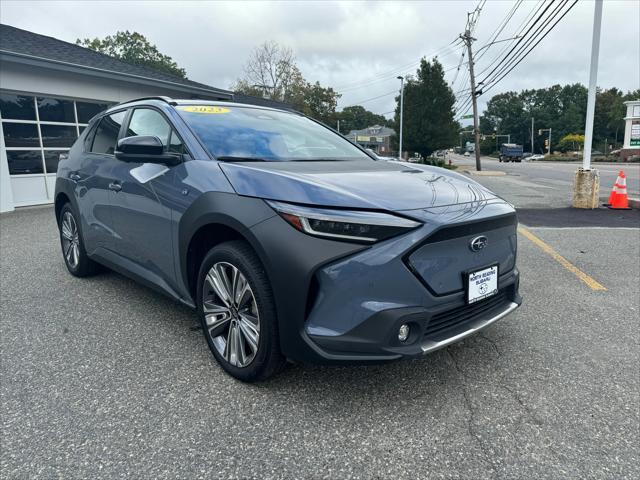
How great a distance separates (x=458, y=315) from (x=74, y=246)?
3904 mm

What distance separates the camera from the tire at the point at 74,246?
439 centimetres

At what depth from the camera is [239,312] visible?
8.17 ft

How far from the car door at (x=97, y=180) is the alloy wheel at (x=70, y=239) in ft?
1.24

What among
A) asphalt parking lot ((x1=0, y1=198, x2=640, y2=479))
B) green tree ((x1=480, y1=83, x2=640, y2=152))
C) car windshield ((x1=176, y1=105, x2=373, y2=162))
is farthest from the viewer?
green tree ((x1=480, y1=83, x2=640, y2=152))

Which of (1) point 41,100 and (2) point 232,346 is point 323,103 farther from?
(2) point 232,346

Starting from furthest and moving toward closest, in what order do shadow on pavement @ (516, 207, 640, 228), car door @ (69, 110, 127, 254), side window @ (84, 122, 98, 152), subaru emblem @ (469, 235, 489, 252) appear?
shadow on pavement @ (516, 207, 640, 228) → side window @ (84, 122, 98, 152) → car door @ (69, 110, 127, 254) → subaru emblem @ (469, 235, 489, 252)

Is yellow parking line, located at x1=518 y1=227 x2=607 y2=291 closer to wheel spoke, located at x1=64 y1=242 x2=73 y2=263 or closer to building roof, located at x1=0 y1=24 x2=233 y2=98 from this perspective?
wheel spoke, located at x1=64 y1=242 x2=73 y2=263

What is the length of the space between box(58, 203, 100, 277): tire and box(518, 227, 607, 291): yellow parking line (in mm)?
4878

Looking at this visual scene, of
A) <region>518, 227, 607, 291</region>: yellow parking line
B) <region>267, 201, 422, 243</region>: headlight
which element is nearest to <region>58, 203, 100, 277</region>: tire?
<region>267, 201, 422, 243</region>: headlight

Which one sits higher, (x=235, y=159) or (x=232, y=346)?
(x=235, y=159)

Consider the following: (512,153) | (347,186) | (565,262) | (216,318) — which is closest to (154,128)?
(216,318)

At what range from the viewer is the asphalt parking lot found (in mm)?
1964

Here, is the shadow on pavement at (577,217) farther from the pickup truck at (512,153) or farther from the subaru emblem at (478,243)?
the pickup truck at (512,153)

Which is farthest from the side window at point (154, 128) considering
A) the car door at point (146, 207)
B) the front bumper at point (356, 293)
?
the front bumper at point (356, 293)
